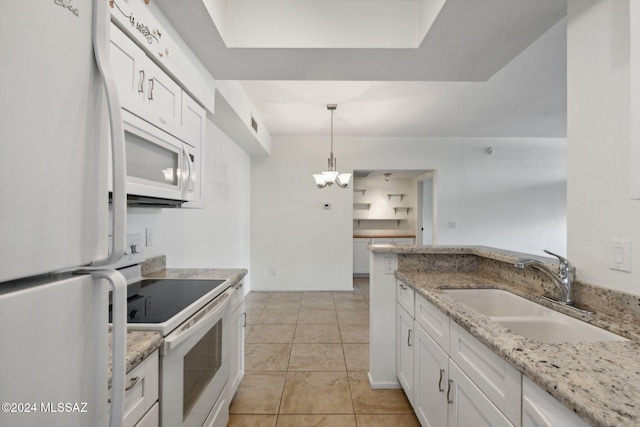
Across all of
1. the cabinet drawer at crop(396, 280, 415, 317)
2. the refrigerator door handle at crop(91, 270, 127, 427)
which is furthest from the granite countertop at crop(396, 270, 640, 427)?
the refrigerator door handle at crop(91, 270, 127, 427)

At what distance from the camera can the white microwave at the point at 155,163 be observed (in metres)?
1.11

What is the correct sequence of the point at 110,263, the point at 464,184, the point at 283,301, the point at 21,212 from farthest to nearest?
the point at 464,184
the point at 283,301
the point at 110,263
the point at 21,212

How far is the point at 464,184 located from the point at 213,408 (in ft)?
15.9

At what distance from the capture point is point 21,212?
399 mm

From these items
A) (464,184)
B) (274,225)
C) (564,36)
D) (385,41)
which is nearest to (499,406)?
(385,41)

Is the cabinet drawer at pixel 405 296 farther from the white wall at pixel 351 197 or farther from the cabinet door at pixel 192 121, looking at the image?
the white wall at pixel 351 197

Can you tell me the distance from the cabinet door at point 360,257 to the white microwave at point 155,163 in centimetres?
476

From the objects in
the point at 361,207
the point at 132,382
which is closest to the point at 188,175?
the point at 132,382

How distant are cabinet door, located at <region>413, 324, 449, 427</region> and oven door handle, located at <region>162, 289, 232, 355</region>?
117cm

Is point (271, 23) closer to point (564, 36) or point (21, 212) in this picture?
point (21, 212)

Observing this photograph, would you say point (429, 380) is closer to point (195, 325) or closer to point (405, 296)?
point (405, 296)

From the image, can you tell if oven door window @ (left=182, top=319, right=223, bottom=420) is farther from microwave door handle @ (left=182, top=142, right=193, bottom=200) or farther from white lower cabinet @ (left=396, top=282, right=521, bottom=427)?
white lower cabinet @ (left=396, top=282, right=521, bottom=427)

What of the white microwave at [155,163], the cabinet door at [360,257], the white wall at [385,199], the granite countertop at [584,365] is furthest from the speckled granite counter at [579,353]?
the white wall at [385,199]

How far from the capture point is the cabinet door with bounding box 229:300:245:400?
1.78 m
